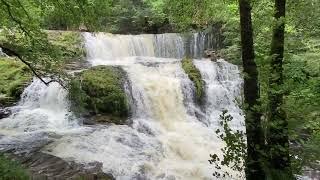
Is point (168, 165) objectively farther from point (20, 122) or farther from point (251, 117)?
point (20, 122)

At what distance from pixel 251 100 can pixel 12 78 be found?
8.99 metres

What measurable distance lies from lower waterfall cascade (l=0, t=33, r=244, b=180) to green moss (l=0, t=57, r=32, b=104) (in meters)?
0.33

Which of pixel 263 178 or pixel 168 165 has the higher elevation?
pixel 263 178

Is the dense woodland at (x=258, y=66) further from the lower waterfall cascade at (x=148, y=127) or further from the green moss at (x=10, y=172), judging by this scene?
the lower waterfall cascade at (x=148, y=127)

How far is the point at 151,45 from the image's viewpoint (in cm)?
1750

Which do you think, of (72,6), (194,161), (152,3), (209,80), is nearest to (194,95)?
(209,80)

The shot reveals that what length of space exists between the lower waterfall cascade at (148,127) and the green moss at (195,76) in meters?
0.16

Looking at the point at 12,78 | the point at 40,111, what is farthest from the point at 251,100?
the point at 12,78

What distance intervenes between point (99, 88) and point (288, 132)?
676 cm

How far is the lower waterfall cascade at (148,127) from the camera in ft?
26.1

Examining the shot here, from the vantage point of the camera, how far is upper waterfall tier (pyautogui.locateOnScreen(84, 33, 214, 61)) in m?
16.7

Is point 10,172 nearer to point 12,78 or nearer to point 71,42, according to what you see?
point 12,78

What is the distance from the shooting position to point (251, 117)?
5125 millimetres

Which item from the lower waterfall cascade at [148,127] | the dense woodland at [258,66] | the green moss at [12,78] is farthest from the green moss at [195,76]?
the green moss at [12,78]
